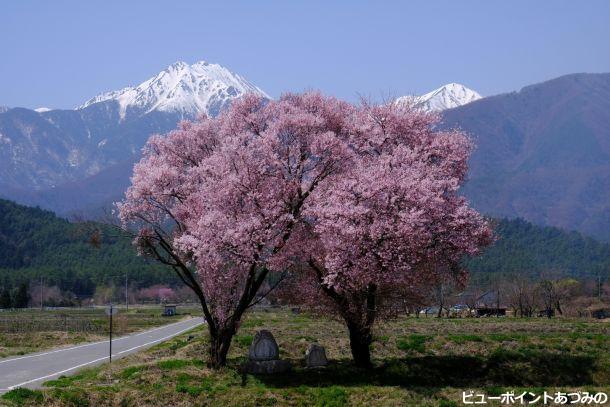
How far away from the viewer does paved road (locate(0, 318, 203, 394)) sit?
106ft

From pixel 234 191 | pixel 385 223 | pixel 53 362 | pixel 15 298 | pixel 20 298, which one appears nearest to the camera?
pixel 385 223

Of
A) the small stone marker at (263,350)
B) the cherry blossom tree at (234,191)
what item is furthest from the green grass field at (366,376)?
the cherry blossom tree at (234,191)

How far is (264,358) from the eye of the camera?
29750mm

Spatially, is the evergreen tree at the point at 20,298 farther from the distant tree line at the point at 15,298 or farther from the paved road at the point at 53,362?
the paved road at the point at 53,362

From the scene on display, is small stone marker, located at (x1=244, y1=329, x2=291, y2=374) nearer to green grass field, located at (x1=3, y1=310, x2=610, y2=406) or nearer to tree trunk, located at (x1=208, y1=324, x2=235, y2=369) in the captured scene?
green grass field, located at (x1=3, y1=310, x2=610, y2=406)

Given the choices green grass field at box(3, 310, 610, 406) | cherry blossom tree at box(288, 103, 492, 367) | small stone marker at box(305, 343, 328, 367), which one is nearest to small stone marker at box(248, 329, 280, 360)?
green grass field at box(3, 310, 610, 406)

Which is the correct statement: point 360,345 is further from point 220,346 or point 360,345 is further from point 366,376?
point 220,346

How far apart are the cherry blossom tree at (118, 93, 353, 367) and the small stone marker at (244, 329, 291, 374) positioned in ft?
5.22

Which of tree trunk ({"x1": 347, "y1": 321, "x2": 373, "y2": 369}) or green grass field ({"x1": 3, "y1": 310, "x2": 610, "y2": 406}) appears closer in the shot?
green grass field ({"x1": 3, "y1": 310, "x2": 610, "y2": 406})

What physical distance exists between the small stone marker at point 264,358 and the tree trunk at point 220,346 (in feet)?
4.52

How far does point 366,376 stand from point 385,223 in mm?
6018

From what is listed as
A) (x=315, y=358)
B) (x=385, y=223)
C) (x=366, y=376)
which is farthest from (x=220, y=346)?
(x=385, y=223)

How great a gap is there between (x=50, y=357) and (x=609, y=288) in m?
126

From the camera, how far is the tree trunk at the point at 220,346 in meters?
30.7
